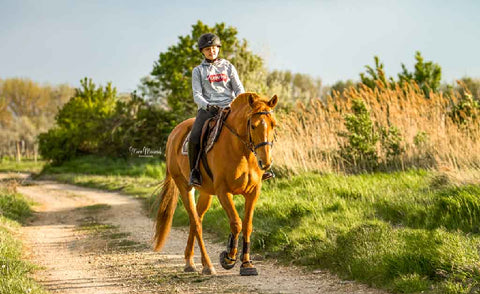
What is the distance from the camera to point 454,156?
10805mm

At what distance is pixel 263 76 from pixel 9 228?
13563mm

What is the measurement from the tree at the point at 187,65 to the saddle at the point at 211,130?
14313 mm

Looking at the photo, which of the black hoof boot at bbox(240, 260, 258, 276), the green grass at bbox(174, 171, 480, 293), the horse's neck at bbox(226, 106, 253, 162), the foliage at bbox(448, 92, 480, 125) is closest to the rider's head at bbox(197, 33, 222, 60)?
the horse's neck at bbox(226, 106, 253, 162)

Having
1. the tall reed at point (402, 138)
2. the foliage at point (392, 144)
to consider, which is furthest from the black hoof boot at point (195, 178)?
the foliage at point (392, 144)

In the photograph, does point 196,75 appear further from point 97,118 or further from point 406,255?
point 97,118

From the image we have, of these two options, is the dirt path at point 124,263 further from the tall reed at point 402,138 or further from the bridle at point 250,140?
the tall reed at point 402,138

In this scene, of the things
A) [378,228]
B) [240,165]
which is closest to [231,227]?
[240,165]

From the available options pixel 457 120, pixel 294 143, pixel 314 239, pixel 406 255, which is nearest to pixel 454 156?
pixel 457 120

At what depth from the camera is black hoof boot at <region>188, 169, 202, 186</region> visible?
266 inches

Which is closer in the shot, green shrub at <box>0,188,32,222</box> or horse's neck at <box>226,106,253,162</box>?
horse's neck at <box>226,106,253,162</box>

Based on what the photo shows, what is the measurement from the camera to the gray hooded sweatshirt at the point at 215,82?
6.88m

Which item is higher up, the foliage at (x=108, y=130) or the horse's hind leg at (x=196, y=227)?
the foliage at (x=108, y=130)

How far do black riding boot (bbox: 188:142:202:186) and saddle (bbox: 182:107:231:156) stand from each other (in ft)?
0.32

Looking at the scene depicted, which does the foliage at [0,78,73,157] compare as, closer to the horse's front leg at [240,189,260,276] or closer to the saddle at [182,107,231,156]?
the saddle at [182,107,231,156]
